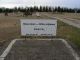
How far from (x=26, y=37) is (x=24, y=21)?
1.04 m

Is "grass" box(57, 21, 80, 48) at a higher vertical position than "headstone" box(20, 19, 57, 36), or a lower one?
lower

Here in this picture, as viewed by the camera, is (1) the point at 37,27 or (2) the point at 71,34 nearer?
(1) the point at 37,27

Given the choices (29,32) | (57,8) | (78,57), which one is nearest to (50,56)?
(78,57)

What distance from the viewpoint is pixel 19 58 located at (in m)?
11.3

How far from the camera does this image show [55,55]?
39.3 feet

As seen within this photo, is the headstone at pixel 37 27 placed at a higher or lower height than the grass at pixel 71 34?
higher

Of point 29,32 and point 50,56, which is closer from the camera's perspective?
point 50,56

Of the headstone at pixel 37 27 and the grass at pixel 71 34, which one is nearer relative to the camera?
the grass at pixel 71 34

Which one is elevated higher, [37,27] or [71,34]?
[37,27]

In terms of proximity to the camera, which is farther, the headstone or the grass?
the headstone

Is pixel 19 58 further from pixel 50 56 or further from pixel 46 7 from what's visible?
pixel 46 7

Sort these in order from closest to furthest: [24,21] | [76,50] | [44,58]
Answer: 1. [44,58]
2. [76,50]
3. [24,21]

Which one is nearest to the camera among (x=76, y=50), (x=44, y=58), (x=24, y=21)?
(x=44, y=58)

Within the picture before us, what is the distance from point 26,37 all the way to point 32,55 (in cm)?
678
